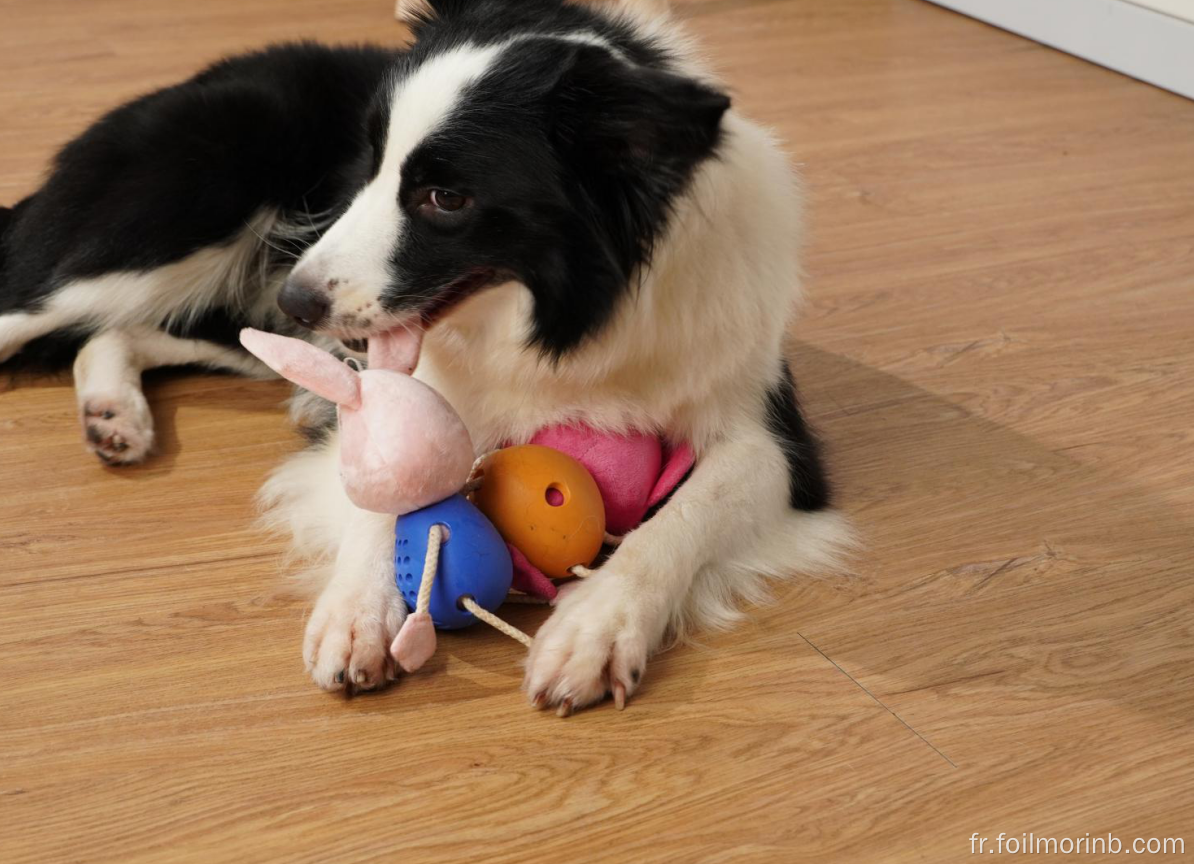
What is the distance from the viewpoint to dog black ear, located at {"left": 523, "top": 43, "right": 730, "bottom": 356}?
4.87ft

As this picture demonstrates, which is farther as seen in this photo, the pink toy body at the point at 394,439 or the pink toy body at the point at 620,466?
the pink toy body at the point at 620,466

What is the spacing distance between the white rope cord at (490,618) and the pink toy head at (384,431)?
0.14 metres

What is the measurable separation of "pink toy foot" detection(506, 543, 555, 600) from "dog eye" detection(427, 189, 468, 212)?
466 millimetres

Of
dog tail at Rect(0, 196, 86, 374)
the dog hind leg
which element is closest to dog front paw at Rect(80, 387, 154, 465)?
the dog hind leg

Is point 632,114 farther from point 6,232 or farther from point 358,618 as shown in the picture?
point 6,232

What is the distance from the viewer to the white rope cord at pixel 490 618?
1582mm

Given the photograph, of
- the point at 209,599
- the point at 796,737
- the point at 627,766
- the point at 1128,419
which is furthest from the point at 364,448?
the point at 1128,419

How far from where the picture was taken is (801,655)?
1.69 meters

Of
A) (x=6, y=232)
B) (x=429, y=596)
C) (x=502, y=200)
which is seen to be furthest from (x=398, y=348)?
(x=6, y=232)

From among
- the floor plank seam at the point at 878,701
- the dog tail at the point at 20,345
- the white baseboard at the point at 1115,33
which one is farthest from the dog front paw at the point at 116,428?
the white baseboard at the point at 1115,33

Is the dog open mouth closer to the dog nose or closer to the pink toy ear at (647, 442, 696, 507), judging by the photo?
the dog nose

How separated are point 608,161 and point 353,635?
688 millimetres

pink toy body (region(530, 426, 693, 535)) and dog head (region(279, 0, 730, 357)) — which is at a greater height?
dog head (region(279, 0, 730, 357))

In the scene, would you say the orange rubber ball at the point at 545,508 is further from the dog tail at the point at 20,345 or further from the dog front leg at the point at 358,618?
the dog tail at the point at 20,345
